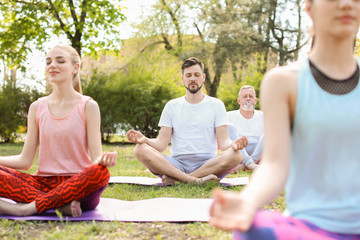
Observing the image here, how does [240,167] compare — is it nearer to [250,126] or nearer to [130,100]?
[250,126]

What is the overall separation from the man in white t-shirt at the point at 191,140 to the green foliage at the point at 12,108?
1068 centimetres

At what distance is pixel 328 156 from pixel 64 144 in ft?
8.32

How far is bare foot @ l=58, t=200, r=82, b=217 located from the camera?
3.28 meters

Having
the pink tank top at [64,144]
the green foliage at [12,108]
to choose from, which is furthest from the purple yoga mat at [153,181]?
the green foliage at [12,108]

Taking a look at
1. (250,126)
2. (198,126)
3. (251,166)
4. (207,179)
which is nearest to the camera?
(207,179)

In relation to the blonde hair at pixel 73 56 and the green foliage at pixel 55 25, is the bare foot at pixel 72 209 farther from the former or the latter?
the green foliage at pixel 55 25

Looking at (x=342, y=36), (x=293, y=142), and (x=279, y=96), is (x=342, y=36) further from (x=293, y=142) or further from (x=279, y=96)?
(x=293, y=142)

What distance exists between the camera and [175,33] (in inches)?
931

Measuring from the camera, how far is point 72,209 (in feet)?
10.7

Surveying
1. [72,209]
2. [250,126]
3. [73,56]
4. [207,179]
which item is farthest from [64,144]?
[250,126]

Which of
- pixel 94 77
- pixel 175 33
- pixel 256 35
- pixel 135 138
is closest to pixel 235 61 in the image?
pixel 256 35

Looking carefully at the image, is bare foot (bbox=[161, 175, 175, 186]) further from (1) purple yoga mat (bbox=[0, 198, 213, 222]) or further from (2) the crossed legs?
(1) purple yoga mat (bbox=[0, 198, 213, 222])

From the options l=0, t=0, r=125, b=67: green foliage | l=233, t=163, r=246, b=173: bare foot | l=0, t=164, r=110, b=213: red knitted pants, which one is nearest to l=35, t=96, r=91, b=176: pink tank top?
l=0, t=164, r=110, b=213: red knitted pants

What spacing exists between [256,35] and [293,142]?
17612 mm
